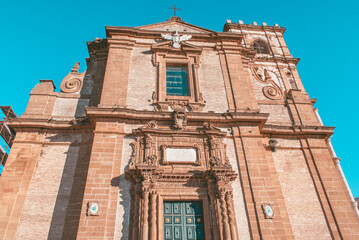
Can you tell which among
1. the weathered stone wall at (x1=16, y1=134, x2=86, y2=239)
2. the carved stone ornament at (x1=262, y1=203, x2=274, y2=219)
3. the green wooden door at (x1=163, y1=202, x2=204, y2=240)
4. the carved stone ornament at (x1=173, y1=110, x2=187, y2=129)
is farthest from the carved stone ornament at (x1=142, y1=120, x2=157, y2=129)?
the carved stone ornament at (x1=262, y1=203, x2=274, y2=219)

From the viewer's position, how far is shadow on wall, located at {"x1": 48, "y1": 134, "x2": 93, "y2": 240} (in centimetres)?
994

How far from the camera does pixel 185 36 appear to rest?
50.7 ft

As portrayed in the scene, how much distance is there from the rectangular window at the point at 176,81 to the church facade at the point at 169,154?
0.06m

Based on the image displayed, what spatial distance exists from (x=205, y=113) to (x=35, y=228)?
753cm

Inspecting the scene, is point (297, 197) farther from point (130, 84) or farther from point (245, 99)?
point (130, 84)

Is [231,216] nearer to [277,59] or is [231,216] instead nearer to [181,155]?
[181,155]

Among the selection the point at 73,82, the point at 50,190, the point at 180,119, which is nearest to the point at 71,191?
the point at 50,190

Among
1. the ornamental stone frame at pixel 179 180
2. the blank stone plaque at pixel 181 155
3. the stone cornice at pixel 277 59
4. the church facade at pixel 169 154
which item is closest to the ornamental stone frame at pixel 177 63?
the church facade at pixel 169 154

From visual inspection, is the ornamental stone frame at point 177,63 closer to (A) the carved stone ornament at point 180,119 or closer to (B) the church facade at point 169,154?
(B) the church facade at point 169,154

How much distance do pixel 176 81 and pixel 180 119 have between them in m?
2.95

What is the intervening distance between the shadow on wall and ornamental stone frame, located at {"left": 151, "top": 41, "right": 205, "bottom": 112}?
3.51 m

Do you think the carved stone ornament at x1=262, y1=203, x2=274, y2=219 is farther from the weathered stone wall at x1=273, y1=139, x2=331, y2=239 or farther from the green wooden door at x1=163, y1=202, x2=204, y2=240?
the green wooden door at x1=163, y1=202, x2=204, y2=240

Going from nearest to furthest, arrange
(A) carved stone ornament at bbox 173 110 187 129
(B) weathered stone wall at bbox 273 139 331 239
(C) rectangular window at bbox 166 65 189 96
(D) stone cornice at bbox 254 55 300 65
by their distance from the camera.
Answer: (B) weathered stone wall at bbox 273 139 331 239
(A) carved stone ornament at bbox 173 110 187 129
(C) rectangular window at bbox 166 65 189 96
(D) stone cornice at bbox 254 55 300 65

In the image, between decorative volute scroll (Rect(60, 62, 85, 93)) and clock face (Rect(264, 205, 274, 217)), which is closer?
clock face (Rect(264, 205, 274, 217))
